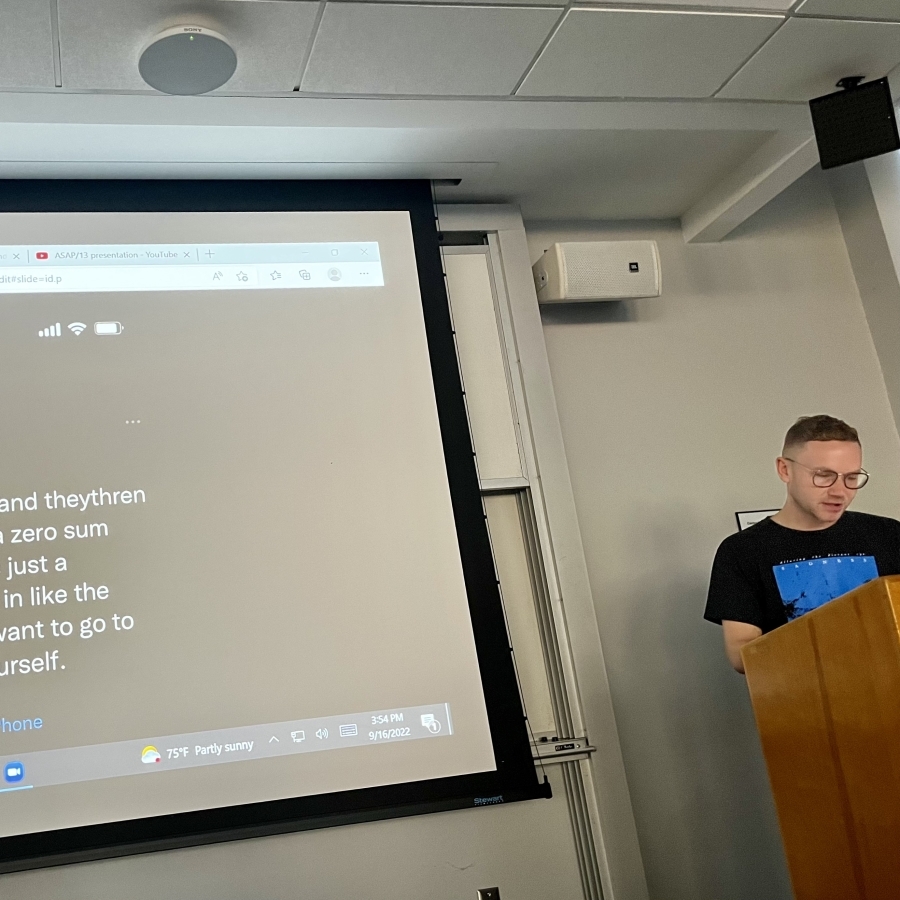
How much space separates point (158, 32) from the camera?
→ 6.76 feet

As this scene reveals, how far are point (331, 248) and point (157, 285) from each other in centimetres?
48

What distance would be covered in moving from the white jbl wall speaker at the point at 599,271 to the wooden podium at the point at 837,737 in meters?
1.42

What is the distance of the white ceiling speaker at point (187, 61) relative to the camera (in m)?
2.05

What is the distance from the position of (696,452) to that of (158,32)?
1.93m

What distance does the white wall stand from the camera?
109 inches

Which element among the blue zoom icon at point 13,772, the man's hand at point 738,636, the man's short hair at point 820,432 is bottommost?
the blue zoom icon at point 13,772

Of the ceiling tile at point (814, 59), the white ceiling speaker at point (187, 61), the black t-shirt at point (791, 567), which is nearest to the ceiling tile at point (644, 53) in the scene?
the ceiling tile at point (814, 59)

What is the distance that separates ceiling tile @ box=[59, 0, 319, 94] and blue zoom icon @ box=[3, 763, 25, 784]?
1508 mm

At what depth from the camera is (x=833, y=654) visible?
1572 millimetres

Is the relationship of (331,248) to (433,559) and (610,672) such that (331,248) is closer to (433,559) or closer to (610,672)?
(433,559)

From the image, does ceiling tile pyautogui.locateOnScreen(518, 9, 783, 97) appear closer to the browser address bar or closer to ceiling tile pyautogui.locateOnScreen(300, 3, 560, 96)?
ceiling tile pyautogui.locateOnScreen(300, 3, 560, 96)

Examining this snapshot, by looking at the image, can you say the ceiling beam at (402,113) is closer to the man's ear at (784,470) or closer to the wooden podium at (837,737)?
the man's ear at (784,470)

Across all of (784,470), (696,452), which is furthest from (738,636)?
(696,452)

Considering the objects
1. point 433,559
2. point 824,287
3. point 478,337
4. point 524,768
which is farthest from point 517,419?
point 824,287
